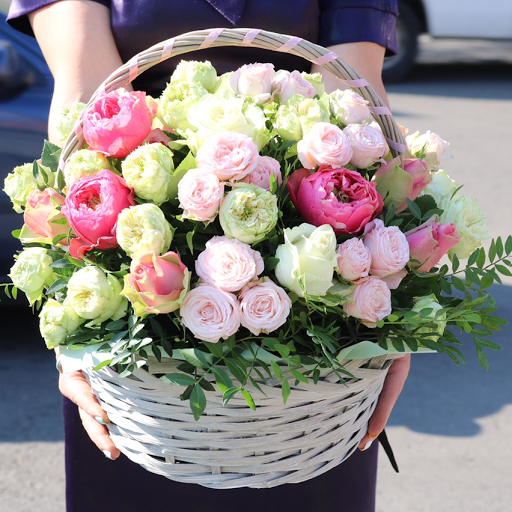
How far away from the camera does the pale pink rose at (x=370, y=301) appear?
37.5 inches

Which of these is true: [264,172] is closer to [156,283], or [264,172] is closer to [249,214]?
[249,214]

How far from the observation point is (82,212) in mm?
970

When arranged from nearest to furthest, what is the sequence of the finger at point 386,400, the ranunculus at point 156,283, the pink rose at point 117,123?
the ranunculus at point 156,283, the pink rose at point 117,123, the finger at point 386,400

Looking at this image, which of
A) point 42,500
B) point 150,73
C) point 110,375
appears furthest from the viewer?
point 42,500

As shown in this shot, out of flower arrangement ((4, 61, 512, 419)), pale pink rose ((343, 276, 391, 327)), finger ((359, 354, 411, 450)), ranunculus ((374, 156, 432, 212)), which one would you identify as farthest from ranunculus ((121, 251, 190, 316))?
finger ((359, 354, 411, 450))

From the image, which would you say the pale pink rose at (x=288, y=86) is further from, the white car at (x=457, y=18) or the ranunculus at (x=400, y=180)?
the white car at (x=457, y=18)

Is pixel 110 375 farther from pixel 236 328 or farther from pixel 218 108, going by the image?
pixel 218 108

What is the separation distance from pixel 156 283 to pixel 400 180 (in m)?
0.39

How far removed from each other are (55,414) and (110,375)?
179 cm

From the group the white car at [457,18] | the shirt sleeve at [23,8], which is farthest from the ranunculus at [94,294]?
the white car at [457,18]

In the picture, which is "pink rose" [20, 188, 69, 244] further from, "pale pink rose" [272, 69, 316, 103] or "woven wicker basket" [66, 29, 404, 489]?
"pale pink rose" [272, 69, 316, 103]

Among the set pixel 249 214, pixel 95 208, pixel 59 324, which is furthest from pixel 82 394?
pixel 249 214

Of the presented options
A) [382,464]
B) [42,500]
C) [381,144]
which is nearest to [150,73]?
[381,144]

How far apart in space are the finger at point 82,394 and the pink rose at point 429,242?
539 mm
